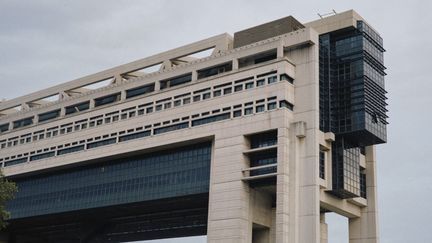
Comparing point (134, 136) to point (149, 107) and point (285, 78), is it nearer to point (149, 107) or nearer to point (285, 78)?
point (149, 107)

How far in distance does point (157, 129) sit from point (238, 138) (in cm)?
1480

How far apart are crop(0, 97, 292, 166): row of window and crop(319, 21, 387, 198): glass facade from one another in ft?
22.5

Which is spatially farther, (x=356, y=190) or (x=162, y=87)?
(x=162, y=87)

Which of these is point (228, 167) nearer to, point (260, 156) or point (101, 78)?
point (260, 156)

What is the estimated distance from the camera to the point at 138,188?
327 ft

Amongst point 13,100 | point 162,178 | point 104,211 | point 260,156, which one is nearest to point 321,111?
point 260,156

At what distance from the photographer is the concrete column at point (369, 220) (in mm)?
89688

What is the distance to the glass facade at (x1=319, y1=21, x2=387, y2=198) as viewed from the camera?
287ft

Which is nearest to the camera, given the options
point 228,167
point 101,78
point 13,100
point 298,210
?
point 298,210

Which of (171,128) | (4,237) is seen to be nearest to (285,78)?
(171,128)

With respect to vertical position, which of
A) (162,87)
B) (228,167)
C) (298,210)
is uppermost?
(162,87)

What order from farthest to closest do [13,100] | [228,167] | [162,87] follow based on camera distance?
[13,100], [162,87], [228,167]

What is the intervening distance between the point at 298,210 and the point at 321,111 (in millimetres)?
13694

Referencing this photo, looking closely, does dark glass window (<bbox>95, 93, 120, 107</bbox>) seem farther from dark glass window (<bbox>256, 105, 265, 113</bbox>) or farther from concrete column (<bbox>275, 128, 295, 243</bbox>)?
concrete column (<bbox>275, 128, 295, 243</bbox>)
